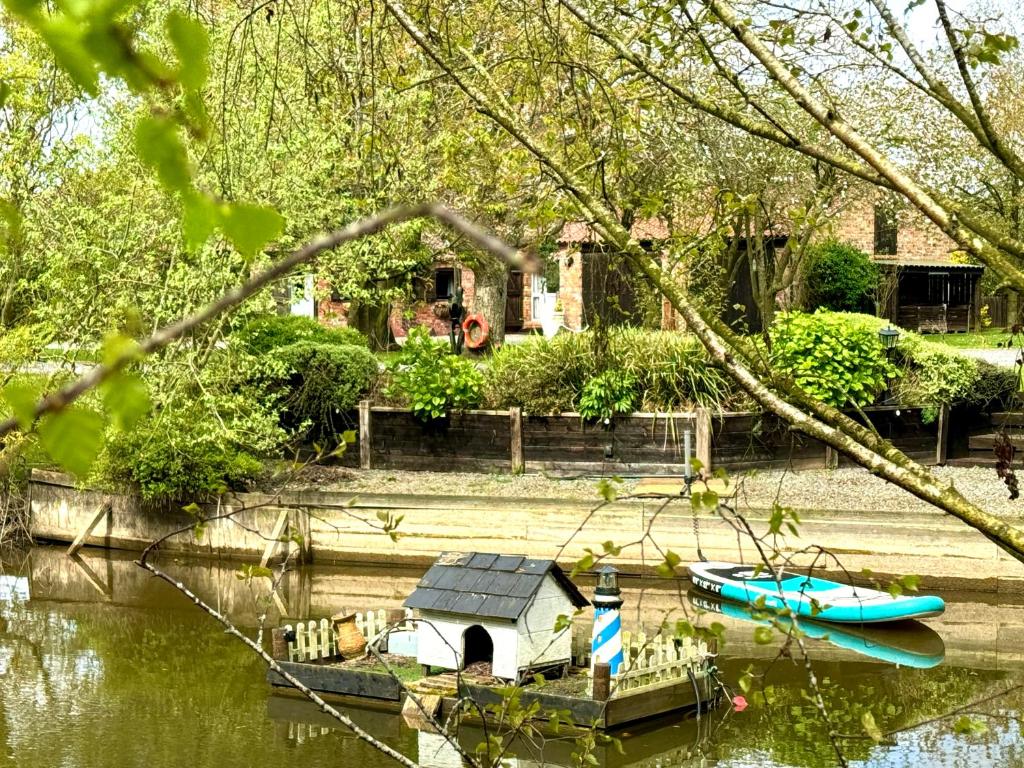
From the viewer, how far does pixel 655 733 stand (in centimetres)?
951

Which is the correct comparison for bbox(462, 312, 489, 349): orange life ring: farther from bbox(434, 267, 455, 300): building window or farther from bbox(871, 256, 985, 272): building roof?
bbox(871, 256, 985, 272): building roof

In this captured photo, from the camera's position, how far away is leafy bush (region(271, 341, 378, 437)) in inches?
672

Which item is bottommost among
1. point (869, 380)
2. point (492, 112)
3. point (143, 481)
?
point (143, 481)

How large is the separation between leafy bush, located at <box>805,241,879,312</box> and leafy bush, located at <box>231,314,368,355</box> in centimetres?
1369

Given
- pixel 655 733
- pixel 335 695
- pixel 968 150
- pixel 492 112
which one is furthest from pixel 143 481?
pixel 968 150

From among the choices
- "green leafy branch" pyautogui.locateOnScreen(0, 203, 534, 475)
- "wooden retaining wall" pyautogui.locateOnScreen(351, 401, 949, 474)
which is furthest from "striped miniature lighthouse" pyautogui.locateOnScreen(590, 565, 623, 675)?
"green leafy branch" pyautogui.locateOnScreen(0, 203, 534, 475)

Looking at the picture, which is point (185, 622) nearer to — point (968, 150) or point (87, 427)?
point (87, 427)

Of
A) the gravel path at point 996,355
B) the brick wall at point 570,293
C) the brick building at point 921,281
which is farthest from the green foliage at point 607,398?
the brick building at point 921,281

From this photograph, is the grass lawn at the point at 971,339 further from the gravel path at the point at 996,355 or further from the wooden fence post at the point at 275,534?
the wooden fence post at the point at 275,534

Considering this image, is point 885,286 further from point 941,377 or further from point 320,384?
point 320,384

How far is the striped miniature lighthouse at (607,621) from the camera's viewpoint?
30.9ft

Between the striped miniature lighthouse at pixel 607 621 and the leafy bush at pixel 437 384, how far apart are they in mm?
7297

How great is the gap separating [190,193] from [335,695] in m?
9.72

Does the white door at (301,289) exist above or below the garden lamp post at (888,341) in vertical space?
above
